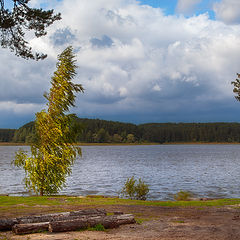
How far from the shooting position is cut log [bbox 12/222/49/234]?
11.9m

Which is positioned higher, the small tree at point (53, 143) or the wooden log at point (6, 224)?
the small tree at point (53, 143)

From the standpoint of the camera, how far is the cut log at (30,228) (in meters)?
11.9

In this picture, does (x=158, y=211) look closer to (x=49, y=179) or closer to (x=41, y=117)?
(x=49, y=179)

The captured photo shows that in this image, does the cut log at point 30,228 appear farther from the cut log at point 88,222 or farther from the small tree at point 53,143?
the small tree at point 53,143

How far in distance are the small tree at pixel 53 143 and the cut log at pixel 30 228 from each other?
492 inches

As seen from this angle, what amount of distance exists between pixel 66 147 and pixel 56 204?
6.87 meters

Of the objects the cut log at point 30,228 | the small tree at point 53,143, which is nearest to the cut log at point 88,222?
the cut log at point 30,228

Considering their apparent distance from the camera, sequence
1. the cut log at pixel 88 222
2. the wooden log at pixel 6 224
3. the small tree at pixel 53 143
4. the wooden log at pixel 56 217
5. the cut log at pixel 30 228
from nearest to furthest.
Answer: the cut log at pixel 30 228 → the cut log at pixel 88 222 → the wooden log at pixel 6 224 → the wooden log at pixel 56 217 → the small tree at pixel 53 143

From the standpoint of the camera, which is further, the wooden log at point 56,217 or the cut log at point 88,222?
the wooden log at point 56,217

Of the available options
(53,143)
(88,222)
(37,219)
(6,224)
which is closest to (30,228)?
(37,219)

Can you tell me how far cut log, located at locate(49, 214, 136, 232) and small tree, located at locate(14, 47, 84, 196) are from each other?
12.3m

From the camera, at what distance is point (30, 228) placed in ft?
39.5

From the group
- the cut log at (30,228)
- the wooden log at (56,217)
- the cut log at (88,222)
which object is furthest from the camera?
the wooden log at (56,217)

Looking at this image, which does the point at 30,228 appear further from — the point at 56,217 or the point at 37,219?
the point at 56,217
